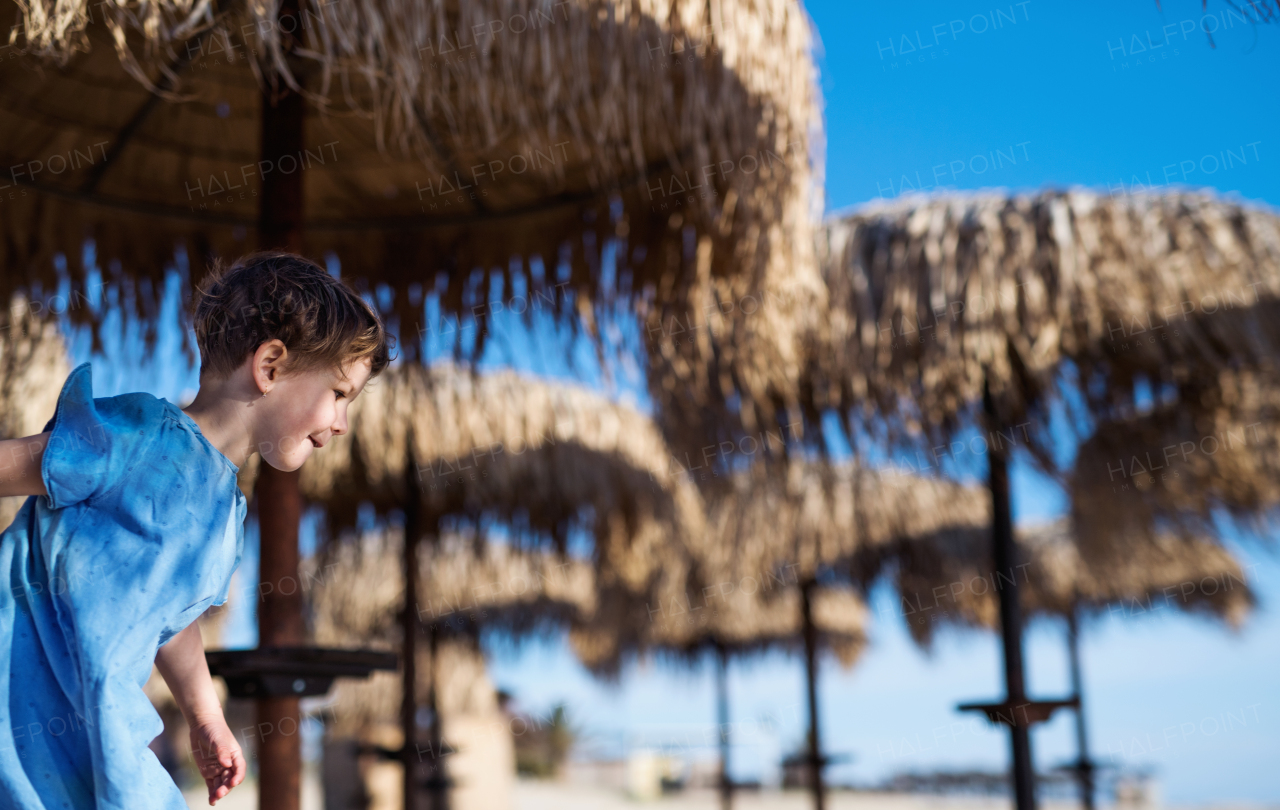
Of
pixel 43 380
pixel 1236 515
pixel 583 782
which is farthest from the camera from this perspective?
pixel 583 782

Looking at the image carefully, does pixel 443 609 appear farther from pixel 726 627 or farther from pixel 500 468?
pixel 500 468

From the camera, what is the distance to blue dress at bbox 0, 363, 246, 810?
93 cm

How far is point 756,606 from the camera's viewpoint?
35.2 feet

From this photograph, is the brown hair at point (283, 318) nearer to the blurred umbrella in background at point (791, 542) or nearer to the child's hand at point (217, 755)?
the child's hand at point (217, 755)

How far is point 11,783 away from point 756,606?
33.2 feet

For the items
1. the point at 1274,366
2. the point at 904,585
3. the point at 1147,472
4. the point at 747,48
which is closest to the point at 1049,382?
the point at 1274,366

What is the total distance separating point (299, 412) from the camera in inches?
43.3

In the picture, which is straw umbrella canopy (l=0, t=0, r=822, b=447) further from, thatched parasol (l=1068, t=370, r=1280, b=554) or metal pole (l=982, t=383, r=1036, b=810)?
thatched parasol (l=1068, t=370, r=1280, b=554)

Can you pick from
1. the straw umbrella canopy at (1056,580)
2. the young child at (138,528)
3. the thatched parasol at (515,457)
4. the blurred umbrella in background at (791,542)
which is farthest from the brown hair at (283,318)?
the straw umbrella canopy at (1056,580)

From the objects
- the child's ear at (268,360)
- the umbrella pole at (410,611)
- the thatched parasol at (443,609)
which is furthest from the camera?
the thatched parasol at (443,609)

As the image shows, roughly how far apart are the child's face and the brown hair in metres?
0.01

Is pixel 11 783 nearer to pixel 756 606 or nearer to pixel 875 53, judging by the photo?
pixel 875 53

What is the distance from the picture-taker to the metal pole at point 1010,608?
3408 mm

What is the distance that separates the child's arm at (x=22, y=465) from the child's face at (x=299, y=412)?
0.21 m
